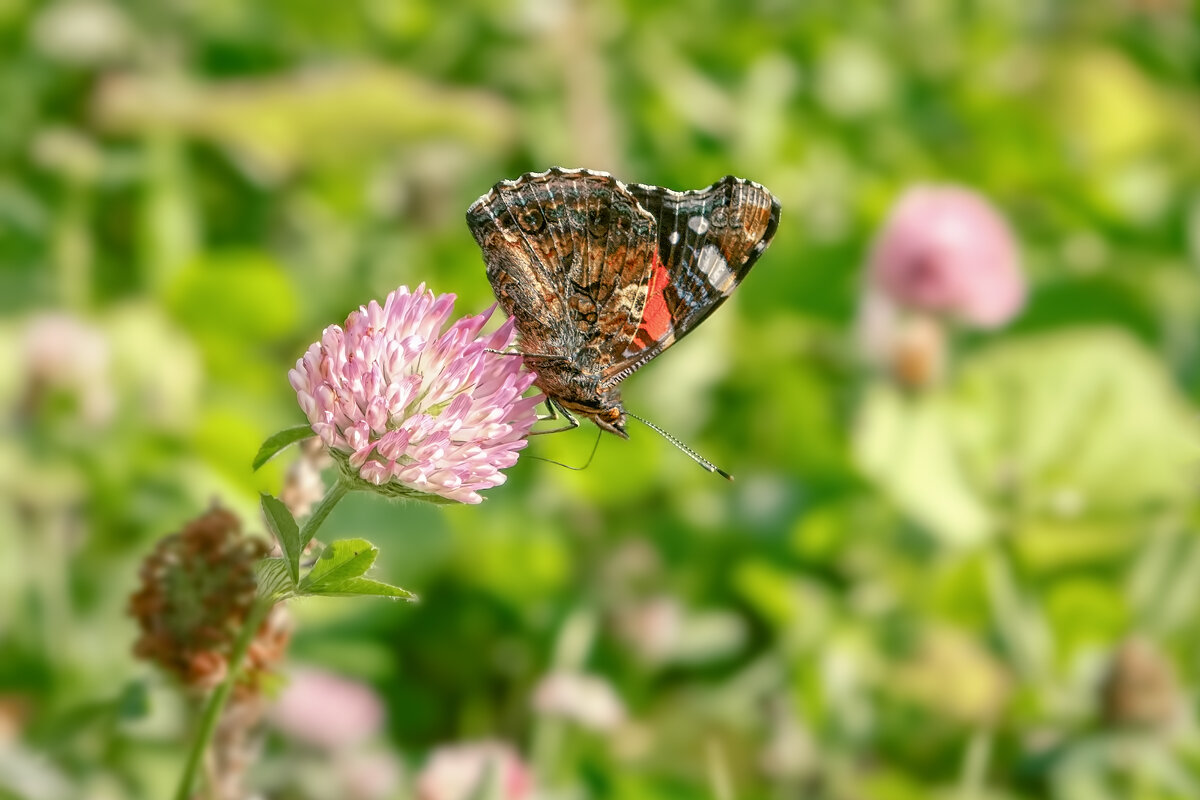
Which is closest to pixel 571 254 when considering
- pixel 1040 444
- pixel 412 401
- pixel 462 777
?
pixel 412 401

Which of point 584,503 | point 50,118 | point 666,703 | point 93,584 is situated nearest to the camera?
point 93,584

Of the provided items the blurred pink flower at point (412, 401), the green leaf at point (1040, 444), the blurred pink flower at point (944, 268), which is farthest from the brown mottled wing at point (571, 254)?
the blurred pink flower at point (944, 268)

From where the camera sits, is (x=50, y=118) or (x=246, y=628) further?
(x=50, y=118)

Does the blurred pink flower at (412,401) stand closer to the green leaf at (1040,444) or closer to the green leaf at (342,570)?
the green leaf at (342,570)

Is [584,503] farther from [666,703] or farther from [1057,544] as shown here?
[1057,544]

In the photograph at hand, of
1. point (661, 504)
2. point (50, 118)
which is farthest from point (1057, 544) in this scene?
point (50, 118)

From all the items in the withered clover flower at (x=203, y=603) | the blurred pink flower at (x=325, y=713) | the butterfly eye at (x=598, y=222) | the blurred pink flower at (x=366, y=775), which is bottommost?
the withered clover flower at (x=203, y=603)

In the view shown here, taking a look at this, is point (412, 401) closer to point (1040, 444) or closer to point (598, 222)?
point (598, 222)
